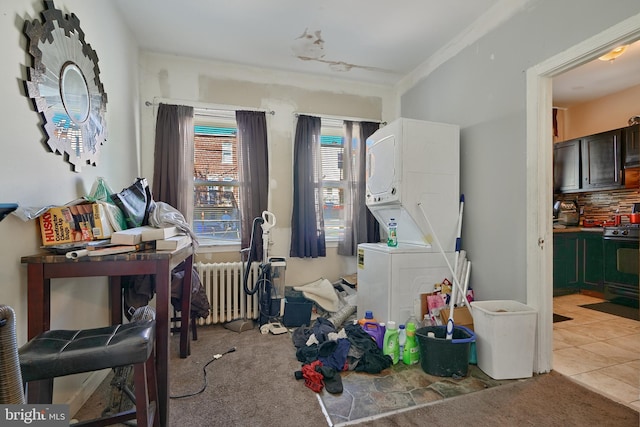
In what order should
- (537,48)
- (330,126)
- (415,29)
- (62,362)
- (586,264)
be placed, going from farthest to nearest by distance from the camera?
(586,264)
(330,126)
(415,29)
(537,48)
(62,362)

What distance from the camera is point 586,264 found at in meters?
3.83

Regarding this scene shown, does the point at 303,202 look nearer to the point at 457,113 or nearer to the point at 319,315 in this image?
the point at 319,315

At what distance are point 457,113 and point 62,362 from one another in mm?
3074

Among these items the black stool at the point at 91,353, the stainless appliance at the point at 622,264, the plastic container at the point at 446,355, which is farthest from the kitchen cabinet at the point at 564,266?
the black stool at the point at 91,353

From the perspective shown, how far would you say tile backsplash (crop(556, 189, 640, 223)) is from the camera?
373 centimetres

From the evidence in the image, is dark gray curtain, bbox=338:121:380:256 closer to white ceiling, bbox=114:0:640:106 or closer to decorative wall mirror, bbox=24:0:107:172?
white ceiling, bbox=114:0:640:106

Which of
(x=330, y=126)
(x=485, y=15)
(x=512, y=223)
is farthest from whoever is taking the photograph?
(x=330, y=126)

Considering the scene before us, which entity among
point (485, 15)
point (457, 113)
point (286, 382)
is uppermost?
point (485, 15)

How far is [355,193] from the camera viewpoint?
11.3 feet

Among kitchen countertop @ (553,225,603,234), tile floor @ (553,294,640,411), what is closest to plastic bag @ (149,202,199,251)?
tile floor @ (553,294,640,411)

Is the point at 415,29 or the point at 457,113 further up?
the point at 415,29

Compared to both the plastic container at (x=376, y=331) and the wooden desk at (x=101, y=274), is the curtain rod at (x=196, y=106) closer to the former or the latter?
the wooden desk at (x=101, y=274)

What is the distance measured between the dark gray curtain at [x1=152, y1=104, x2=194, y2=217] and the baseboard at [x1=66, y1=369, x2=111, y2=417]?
1.47 metres

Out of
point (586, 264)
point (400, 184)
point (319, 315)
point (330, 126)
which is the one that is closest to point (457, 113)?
point (400, 184)
